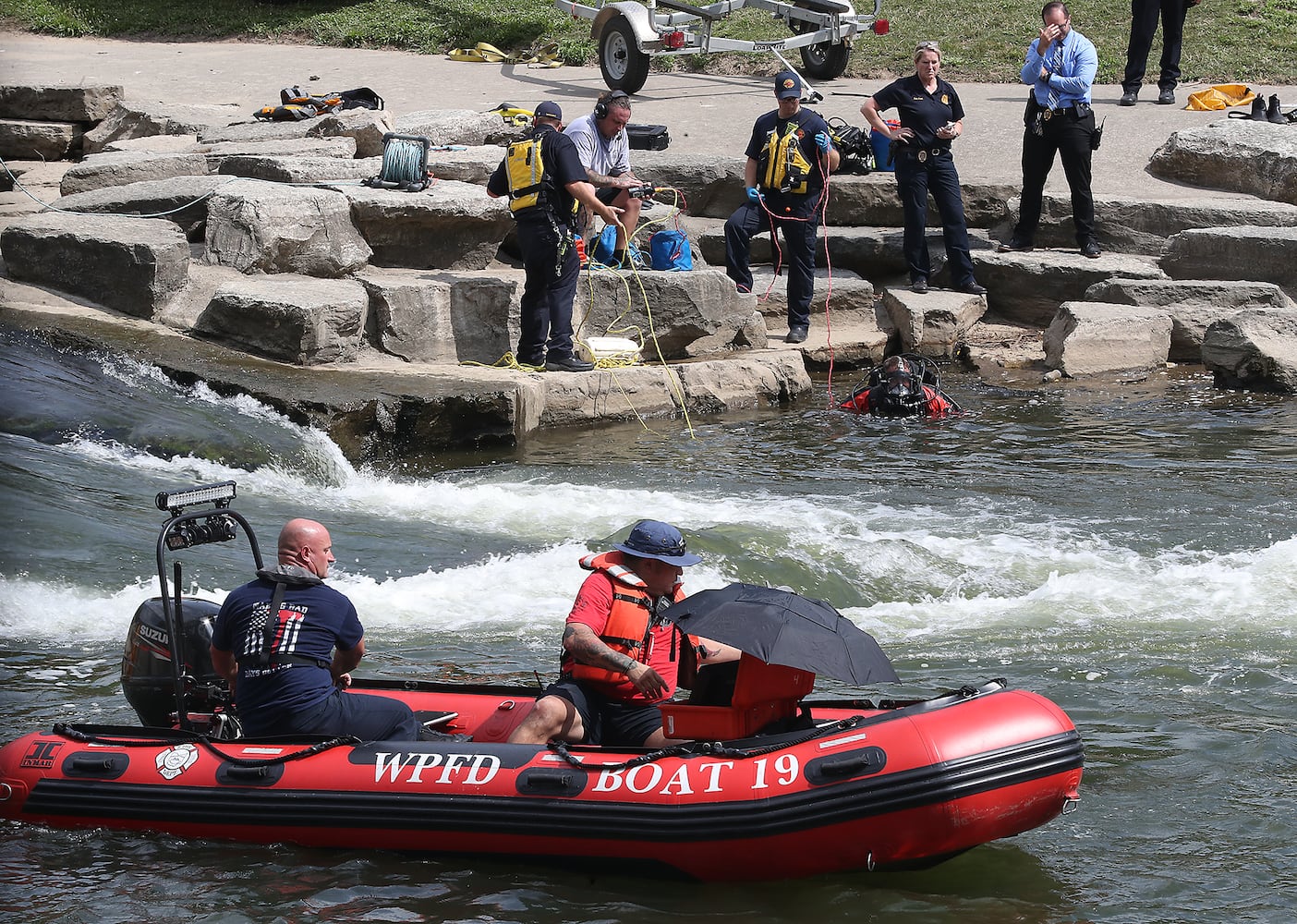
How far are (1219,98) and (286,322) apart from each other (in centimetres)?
1142

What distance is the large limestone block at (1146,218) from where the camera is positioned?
45.6 ft

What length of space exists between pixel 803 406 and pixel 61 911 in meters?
8.24

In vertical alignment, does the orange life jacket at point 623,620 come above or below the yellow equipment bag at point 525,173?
below

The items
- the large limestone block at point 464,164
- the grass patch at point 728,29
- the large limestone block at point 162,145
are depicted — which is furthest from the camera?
the grass patch at point 728,29

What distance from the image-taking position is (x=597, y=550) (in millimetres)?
8188

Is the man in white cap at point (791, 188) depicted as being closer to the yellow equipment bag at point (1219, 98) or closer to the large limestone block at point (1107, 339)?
the large limestone block at point (1107, 339)

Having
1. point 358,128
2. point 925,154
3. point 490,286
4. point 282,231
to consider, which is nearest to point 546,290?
point 490,286

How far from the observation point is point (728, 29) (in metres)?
20.7

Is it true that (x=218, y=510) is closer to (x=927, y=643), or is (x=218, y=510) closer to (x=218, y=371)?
(x=927, y=643)

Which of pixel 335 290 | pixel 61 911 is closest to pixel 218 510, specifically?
pixel 61 911

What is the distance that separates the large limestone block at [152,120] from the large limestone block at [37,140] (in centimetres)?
23

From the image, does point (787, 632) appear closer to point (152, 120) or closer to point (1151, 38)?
point (1151, 38)

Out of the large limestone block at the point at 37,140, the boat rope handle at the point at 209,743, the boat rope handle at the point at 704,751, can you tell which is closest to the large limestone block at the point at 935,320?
the boat rope handle at the point at 704,751

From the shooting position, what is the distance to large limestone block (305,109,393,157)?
1476cm
